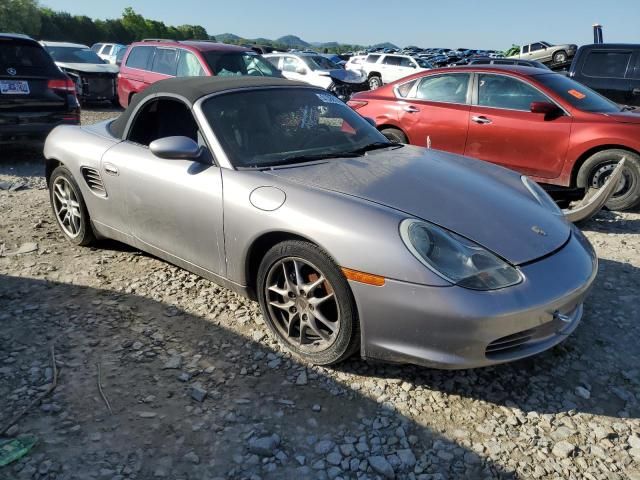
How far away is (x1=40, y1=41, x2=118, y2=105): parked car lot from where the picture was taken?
499 inches

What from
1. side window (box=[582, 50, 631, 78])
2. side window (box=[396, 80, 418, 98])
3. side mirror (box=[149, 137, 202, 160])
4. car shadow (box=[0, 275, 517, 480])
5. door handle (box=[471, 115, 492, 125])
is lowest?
car shadow (box=[0, 275, 517, 480])

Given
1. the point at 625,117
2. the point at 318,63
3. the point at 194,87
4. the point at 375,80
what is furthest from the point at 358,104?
the point at 375,80

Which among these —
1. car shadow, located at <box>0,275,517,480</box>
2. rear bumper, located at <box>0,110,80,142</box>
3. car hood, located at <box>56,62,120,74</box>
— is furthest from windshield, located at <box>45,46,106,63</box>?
car shadow, located at <box>0,275,517,480</box>

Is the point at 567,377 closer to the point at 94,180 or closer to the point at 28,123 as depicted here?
the point at 94,180

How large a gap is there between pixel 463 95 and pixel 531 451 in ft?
16.0

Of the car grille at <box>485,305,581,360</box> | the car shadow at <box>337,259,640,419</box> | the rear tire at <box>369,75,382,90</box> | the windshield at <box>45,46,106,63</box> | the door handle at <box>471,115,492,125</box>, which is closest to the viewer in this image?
the car grille at <box>485,305,581,360</box>

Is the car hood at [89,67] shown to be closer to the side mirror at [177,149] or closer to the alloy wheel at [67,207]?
the alloy wheel at [67,207]

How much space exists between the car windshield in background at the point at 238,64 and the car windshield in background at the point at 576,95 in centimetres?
438

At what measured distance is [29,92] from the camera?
6.73 m

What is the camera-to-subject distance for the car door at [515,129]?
5.64 m

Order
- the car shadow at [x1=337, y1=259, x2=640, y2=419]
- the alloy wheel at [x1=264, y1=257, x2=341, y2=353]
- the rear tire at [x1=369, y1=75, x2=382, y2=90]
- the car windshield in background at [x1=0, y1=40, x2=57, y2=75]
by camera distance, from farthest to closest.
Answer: the rear tire at [x1=369, y1=75, x2=382, y2=90]
the car windshield in background at [x1=0, y1=40, x2=57, y2=75]
the alloy wheel at [x1=264, y1=257, x2=341, y2=353]
the car shadow at [x1=337, y1=259, x2=640, y2=419]

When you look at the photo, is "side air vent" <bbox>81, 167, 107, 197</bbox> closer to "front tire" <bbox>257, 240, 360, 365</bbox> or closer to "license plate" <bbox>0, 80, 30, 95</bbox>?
"front tire" <bbox>257, 240, 360, 365</bbox>

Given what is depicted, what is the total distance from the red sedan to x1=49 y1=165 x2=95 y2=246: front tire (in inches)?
123

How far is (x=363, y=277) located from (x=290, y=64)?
15221mm
